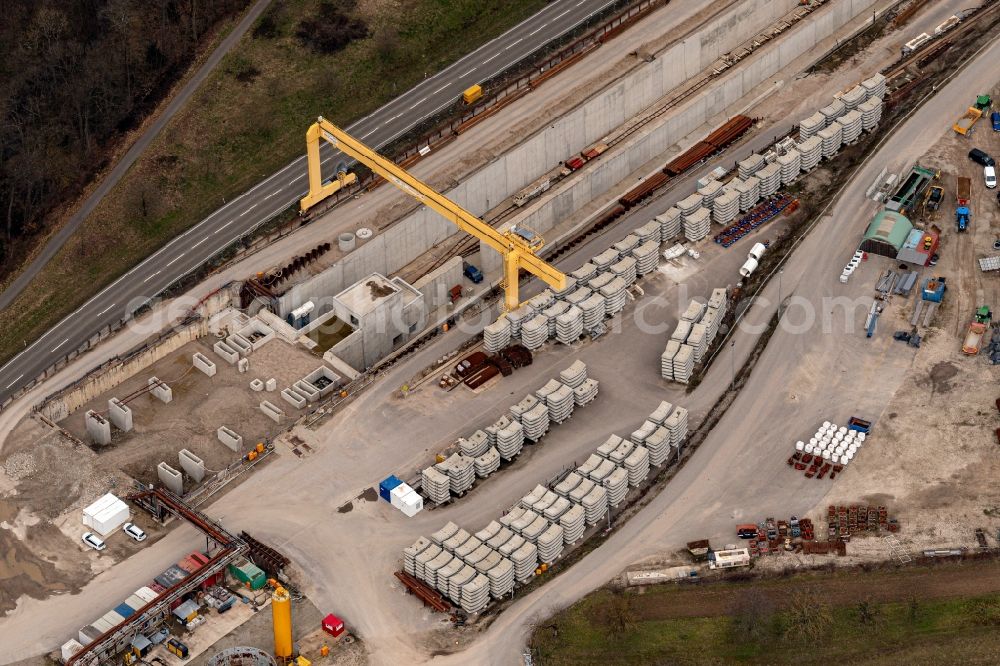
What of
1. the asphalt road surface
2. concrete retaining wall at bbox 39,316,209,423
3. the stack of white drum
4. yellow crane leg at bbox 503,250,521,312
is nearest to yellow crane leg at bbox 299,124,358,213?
the asphalt road surface

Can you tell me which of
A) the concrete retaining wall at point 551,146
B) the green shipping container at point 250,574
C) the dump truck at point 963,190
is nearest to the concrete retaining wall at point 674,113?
the concrete retaining wall at point 551,146

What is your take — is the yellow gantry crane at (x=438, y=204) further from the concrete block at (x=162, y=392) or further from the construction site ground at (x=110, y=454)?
the concrete block at (x=162, y=392)

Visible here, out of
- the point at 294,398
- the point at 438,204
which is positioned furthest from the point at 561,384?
the point at 294,398

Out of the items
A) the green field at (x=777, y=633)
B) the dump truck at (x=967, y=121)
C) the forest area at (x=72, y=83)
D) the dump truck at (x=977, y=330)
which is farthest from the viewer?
the forest area at (x=72, y=83)

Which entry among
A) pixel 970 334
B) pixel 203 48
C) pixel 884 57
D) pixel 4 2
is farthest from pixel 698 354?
pixel 4 2

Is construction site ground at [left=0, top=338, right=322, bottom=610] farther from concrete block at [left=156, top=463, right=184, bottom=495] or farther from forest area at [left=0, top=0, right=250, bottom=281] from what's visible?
forest area at [left=0, top=0, right=250, bottom=281]
